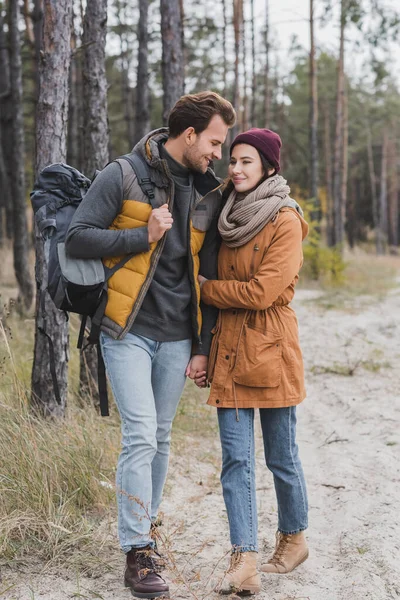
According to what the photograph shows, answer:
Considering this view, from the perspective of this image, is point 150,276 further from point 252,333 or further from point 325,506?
point 325,506

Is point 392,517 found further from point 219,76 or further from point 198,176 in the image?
point 219,76

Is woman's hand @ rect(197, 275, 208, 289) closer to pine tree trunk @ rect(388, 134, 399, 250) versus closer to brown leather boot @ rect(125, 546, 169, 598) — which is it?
brown leather boot @ rect(125, 546, 169, 598)

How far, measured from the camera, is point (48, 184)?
3316mm

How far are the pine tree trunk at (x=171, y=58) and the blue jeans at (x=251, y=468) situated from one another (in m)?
5.72

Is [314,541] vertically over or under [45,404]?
under

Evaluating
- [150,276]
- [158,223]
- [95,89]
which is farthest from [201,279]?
[95,89]

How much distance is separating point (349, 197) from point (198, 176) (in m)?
44.6

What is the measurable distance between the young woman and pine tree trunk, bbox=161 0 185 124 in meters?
5.28

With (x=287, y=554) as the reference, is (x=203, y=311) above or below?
above

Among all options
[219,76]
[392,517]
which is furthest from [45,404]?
[219,76]

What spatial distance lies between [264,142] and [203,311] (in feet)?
2.84

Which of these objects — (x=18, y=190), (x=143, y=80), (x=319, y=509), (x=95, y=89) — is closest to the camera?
(x=319, y=509)

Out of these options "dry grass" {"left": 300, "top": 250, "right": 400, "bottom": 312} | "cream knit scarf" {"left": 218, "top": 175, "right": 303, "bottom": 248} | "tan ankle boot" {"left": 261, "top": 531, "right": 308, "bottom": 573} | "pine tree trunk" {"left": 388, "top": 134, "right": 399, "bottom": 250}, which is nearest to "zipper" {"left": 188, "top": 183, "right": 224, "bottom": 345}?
"cream knit scarf" {"left": 218, "top": 175, "right": 303, "bottom": 248}

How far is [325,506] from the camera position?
4551mm
